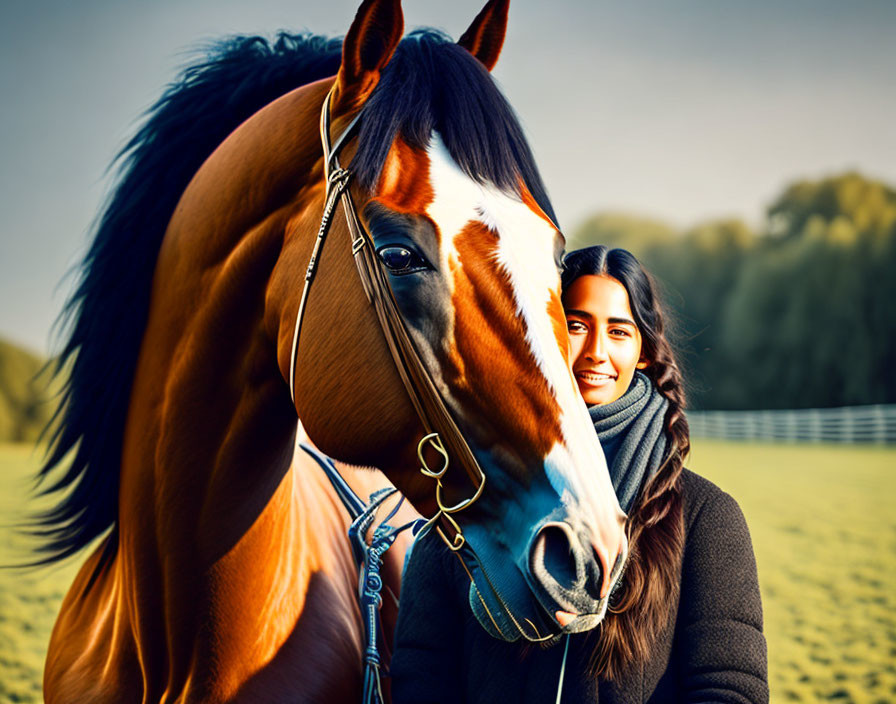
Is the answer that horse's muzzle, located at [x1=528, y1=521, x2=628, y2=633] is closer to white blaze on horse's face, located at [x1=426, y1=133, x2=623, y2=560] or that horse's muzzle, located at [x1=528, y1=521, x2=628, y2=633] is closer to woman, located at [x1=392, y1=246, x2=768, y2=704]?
white blaze on horse's face, located at [x1=426, y1=133, x2=623, y2=560]

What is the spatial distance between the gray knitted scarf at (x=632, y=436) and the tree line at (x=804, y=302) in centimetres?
2682

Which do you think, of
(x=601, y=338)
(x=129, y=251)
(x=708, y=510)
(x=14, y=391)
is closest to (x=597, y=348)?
(x=601, y=338)

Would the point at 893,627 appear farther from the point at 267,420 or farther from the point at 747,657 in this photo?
A: the point at 267,420

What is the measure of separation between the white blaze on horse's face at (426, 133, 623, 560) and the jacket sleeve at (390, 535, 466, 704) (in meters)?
0.70

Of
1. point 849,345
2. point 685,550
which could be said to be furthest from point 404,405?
point 849,345

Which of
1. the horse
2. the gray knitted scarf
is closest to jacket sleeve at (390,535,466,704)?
the horse

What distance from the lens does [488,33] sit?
1.82 meters

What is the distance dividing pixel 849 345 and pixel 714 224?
59.6 feet

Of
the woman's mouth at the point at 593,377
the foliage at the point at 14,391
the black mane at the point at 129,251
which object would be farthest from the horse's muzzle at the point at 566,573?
the foliage at the point at 14,391

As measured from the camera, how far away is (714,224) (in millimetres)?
47000

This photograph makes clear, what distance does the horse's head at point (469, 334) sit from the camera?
1235 mm

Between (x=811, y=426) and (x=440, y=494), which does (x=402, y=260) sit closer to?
(x=440, y=494)

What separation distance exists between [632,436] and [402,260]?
763 millimetres

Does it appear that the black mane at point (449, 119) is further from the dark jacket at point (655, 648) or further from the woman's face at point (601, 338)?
the dark jacket at point (655, 648)
